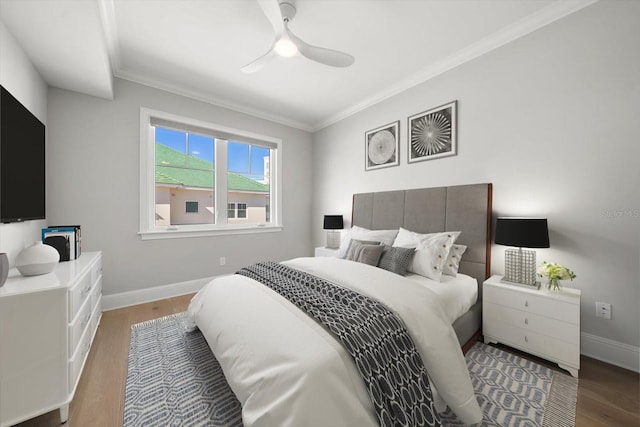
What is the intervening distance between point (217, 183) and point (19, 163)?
1.94m

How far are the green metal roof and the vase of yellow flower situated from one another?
145 inches

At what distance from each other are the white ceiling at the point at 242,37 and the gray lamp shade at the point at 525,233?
5.58 ft

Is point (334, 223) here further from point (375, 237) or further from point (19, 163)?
point (19, 163)

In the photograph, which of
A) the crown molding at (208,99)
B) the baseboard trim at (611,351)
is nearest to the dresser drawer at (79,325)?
the crown molding at (208,99)

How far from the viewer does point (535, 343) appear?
180 cm

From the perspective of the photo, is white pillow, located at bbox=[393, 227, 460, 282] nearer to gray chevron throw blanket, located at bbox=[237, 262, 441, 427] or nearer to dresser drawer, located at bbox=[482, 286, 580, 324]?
dresser drawer, located at bbox=[482, 286, 580, 324]

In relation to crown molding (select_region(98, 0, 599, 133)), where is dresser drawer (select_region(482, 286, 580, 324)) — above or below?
below

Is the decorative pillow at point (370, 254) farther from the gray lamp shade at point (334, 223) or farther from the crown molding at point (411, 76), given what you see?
the crown molding at point (411, 76)

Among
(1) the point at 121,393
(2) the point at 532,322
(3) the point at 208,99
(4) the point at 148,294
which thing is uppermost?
(3) the point at 208,99

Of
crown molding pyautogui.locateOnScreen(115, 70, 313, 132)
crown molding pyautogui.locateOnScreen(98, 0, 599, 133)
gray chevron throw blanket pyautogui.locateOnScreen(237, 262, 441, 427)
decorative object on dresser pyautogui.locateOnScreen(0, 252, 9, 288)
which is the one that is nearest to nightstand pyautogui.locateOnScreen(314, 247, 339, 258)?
gray chevron throw blanket pyautogui.locateOnScreen(237, 262, 441, 427)

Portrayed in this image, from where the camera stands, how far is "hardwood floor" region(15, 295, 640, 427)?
1.33 m

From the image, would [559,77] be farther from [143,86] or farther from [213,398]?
[143,86]

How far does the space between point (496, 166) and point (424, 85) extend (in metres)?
1.28

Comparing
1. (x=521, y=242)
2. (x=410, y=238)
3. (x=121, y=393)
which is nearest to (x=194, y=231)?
(x=121, y=393)
